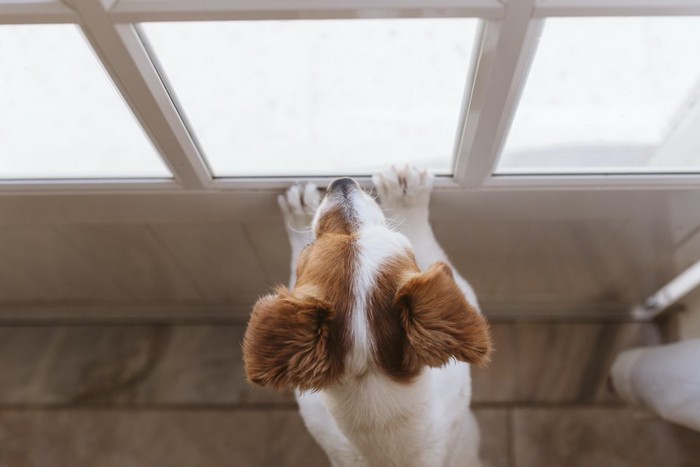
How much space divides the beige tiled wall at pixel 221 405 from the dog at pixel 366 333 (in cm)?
66

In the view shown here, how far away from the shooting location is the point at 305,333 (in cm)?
81

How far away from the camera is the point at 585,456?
61.9 inches

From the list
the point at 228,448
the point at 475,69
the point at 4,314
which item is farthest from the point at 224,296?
the point at 475,69

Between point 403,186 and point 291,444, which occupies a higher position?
point 403,186

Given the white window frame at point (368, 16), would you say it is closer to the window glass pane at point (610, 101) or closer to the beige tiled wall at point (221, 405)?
the window glass pane at point (610, 101)

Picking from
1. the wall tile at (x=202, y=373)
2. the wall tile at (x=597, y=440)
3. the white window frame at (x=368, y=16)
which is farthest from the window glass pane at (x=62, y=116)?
the wall tile at (x=597, y=440)

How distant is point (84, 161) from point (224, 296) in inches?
24.6

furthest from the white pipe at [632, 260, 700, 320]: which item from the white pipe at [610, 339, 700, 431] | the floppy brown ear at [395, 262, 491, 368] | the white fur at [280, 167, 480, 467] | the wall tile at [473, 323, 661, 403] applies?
the floppy brown ear at [395, 262, 491, 368]

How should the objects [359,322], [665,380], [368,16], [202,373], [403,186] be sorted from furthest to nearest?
[202,373]
[665,380]
[403,186]
[359,322]
[368,16]

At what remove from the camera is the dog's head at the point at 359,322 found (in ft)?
2.63

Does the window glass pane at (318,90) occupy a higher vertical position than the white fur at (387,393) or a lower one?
higher

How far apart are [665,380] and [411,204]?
67 centimetres

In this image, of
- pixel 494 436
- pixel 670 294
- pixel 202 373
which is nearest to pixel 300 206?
pixel 202 373

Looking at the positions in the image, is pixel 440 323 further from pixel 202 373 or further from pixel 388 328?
pixel 202 373
